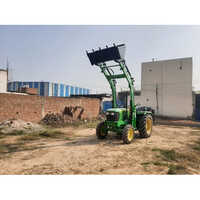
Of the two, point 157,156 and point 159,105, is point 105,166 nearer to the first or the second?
point 157,156

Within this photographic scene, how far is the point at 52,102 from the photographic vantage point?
1448cm

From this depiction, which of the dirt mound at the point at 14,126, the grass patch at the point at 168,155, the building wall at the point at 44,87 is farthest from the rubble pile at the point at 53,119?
the building wall at the point at 44,87

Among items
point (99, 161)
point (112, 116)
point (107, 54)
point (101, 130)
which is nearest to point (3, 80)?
point (101, 130)

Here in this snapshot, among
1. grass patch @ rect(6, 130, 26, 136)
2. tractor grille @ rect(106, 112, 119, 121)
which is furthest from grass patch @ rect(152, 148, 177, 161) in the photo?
grass patch @ rect(6, 130, 26, 136)

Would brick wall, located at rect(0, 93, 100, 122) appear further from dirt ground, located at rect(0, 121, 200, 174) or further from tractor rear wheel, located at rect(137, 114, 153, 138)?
tractor rear wheel, located at rect(137, 114, 153, 138)

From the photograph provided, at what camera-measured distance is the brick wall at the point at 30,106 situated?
11406 mm

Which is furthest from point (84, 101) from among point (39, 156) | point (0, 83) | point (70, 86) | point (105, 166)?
point (70, 86)

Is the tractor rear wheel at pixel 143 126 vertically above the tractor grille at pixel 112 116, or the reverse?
the tractor grille at pixel 112 116

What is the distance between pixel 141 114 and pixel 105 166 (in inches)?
181

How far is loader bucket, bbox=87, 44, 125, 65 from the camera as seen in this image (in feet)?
22.0

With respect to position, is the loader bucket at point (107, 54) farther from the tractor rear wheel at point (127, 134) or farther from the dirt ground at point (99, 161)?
the dirt ground at point (99, 161)

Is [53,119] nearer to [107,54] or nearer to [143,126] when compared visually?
[143,126]

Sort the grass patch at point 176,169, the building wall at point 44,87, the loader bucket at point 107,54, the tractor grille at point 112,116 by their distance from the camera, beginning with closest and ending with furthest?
the grass patch at point 176,169 < the loader bucket at point 107,54 < the tractor grille at point 112,116 < the building wall at point 44,87

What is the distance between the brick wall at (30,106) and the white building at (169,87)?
41.3 ft
